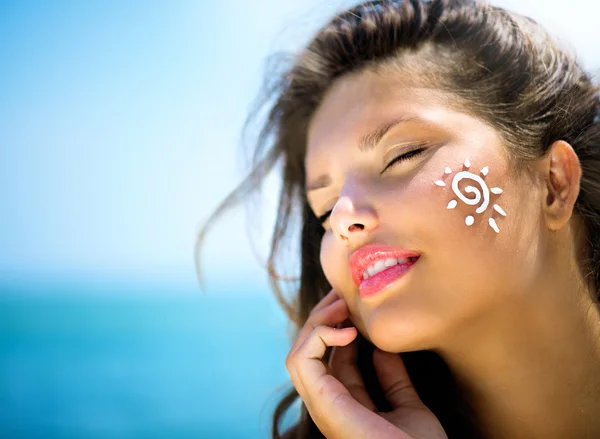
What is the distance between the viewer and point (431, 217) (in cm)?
190

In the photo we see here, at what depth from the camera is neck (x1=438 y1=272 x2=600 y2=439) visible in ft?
6.80

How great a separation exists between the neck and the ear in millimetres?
231

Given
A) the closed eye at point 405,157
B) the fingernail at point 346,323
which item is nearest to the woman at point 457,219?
the closed eye at point 405,157

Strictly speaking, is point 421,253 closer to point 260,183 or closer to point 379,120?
point 379,120

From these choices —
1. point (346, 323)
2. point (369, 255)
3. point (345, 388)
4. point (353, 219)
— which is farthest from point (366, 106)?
point (345, 388)

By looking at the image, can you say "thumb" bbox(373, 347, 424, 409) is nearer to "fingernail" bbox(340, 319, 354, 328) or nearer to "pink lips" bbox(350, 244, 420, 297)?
"fingernail" bbox(340, 319, 354, 328)

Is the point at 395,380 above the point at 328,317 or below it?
below

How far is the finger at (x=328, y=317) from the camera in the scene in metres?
2.32

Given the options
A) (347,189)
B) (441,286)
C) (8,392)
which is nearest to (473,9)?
(347,189)

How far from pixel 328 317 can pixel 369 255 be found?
1.46ft

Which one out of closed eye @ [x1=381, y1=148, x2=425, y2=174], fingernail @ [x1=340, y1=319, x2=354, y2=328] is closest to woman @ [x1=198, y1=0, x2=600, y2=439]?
closed eye @ [x1=381, y1=148, x2=425, y2=174]

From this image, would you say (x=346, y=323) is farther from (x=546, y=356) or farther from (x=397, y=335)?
(x=546, y=356)

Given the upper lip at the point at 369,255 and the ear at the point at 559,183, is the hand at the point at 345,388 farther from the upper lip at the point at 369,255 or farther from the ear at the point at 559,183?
the ear at the point at 559,183

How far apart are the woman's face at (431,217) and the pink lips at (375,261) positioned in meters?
0.01
